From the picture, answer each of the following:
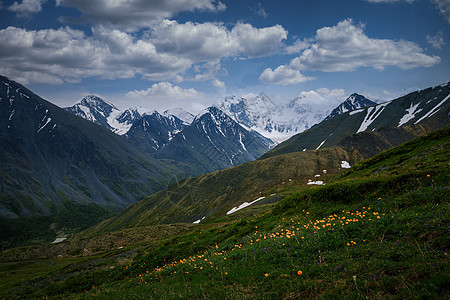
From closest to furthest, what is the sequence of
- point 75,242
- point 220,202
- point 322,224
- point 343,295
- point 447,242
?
point 343,295, point 447,242, point 322,224, point 75,242, point 220,202

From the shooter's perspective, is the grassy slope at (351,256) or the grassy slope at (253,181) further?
the grassy slope at (253,181)

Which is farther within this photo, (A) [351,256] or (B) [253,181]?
(B) [253,181]

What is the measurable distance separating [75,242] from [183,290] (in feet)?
393

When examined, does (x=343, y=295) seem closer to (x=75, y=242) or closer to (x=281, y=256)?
(x=281, y=256)

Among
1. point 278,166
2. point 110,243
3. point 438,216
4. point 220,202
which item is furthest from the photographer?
point 278,166

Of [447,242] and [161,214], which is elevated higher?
[447,242]

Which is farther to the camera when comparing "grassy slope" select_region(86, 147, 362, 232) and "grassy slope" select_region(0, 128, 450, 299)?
"grassy slope" select_region(86, 147, 362, 232)

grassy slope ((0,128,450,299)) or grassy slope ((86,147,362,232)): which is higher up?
grassy slope ((0,128,450,299))

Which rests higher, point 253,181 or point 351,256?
point 351,256

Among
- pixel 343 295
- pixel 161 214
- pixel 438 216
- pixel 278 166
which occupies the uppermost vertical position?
pixel 438 216

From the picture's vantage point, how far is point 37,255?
112 m

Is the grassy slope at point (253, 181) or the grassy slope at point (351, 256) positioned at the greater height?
the grassy slope at point (351, 256)

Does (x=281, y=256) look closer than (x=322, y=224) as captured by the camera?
Yes

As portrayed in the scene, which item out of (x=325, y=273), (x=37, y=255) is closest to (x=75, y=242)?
(x=37, y=255)
